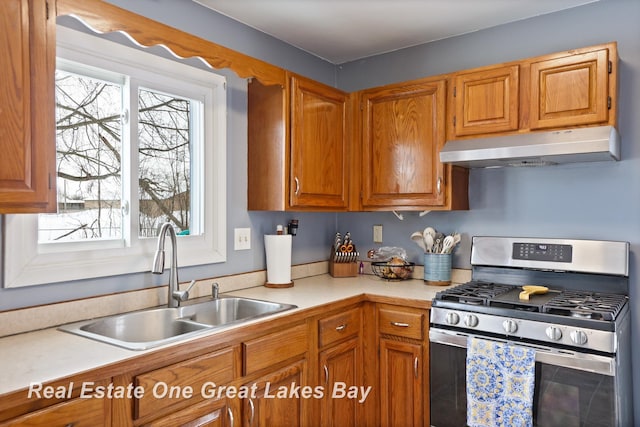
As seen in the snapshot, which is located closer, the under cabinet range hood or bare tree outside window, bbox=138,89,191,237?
the under cabinet range hood

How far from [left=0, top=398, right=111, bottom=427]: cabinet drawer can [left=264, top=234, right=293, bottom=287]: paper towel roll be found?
1353mm

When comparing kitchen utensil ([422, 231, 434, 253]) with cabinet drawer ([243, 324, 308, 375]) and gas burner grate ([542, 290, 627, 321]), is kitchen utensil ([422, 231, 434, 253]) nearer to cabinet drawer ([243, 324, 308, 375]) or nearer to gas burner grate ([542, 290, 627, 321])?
gas burner grate ([542, 290, 627, 321])

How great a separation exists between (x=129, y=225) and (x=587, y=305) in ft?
6.70

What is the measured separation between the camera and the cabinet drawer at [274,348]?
1828 mm

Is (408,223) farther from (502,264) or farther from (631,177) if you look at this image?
(631,177)

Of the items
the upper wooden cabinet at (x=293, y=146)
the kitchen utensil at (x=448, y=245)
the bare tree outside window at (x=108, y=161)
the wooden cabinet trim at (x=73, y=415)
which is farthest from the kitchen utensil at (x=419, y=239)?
the wooden cabinet trim at (x=73, y=415)

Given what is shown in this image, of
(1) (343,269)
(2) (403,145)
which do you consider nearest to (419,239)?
(1) (343,269)

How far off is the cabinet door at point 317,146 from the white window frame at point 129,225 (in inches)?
15.5

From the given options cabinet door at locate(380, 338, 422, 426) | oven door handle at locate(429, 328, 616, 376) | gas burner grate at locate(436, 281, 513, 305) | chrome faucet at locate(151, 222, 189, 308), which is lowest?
cabinet door at locate(380, 338, 422, 426)

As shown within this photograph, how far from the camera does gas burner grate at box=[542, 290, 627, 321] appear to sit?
1.87 meters

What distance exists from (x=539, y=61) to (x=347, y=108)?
3.66 feet

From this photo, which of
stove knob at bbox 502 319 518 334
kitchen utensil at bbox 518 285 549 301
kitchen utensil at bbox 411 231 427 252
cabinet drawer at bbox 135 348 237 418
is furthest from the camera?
kitchen utensil at bbox 411 231 427 252

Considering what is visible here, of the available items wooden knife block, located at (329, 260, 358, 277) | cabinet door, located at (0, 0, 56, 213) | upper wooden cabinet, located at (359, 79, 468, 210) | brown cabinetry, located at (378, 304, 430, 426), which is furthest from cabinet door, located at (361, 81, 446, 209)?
cabinet door, located at (0, 0, 56, 213)

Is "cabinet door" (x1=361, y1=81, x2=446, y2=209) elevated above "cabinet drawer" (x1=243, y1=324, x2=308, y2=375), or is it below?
above
